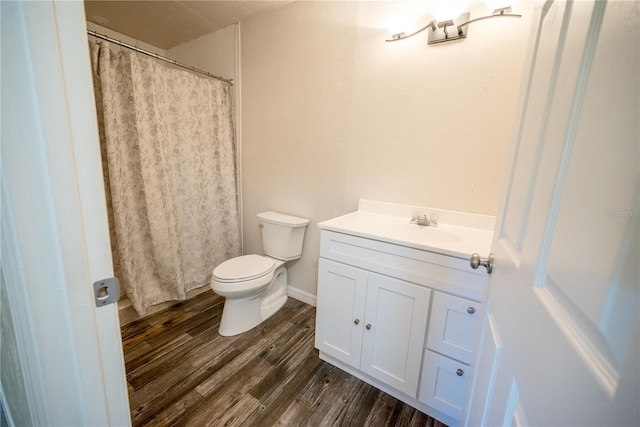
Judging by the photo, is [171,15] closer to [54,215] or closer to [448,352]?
[54,215]

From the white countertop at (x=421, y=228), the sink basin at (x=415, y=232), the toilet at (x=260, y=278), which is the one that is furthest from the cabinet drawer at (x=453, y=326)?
the toilet at (x=260, y=278)

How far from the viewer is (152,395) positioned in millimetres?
1309

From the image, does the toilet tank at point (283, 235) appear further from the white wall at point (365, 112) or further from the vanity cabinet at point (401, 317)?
the vanity cabinet at point (401, 317)

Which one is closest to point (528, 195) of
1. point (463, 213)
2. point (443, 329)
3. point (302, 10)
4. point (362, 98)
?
point (443, 329)

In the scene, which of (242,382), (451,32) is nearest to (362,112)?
(451,32)

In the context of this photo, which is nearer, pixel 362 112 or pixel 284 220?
pixel 362 112

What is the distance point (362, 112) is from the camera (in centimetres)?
172

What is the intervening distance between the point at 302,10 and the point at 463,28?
1120 millimetres

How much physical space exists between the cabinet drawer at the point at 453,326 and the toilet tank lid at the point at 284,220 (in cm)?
113

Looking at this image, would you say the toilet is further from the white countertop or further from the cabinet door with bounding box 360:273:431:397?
the cabinet door with bounding box 360:273:431:397

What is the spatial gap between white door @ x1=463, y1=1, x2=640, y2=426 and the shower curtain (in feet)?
6.82

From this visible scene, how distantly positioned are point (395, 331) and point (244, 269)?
1047mm

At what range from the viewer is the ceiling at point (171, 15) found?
6.34 feet

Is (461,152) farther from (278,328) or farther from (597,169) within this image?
(278,328)
